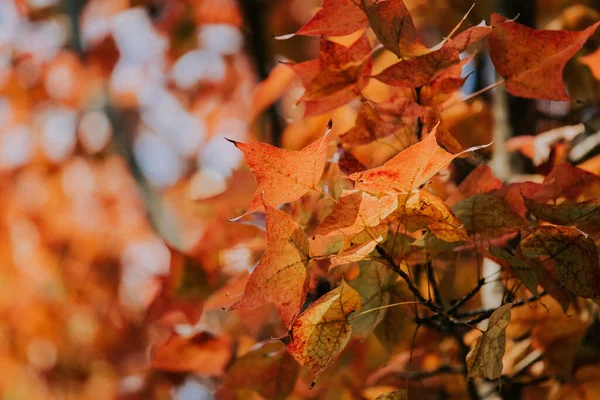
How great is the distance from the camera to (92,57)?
2.29 meters

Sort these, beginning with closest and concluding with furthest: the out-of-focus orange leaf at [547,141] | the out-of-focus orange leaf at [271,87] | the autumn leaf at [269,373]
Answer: the autumn leaf at [269,373]
the out-of-focus orange leaf at [547,141]
the out-of-focus orange leaf at [271,87]

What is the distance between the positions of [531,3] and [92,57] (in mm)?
1788

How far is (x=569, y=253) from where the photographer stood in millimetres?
491

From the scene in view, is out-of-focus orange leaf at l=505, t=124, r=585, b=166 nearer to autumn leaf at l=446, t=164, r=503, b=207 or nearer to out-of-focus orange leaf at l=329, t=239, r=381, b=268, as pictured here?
autumn leaf at l=446, t=164, r=503, b=207

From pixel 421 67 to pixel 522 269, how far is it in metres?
0.21

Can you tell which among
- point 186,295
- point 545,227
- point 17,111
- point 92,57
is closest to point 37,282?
point 17,111

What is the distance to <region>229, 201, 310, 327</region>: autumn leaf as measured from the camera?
1.54 ft

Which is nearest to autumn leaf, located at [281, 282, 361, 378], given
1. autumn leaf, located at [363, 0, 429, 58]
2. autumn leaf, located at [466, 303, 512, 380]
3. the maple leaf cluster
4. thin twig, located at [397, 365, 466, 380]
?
the maple leaf cluster

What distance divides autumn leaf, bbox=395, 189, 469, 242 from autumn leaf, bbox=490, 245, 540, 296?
0.22ft

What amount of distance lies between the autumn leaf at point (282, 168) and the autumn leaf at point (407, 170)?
5cm

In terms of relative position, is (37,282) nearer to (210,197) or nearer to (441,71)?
(210,197)

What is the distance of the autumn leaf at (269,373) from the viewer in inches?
28.7

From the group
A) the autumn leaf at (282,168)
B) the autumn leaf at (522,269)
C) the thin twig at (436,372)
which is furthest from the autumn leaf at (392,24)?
the thin twig at (436,372)

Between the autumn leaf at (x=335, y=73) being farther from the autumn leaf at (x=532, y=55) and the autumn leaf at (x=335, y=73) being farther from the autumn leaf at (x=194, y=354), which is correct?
the autumn leaf at (x=194, y=354)
